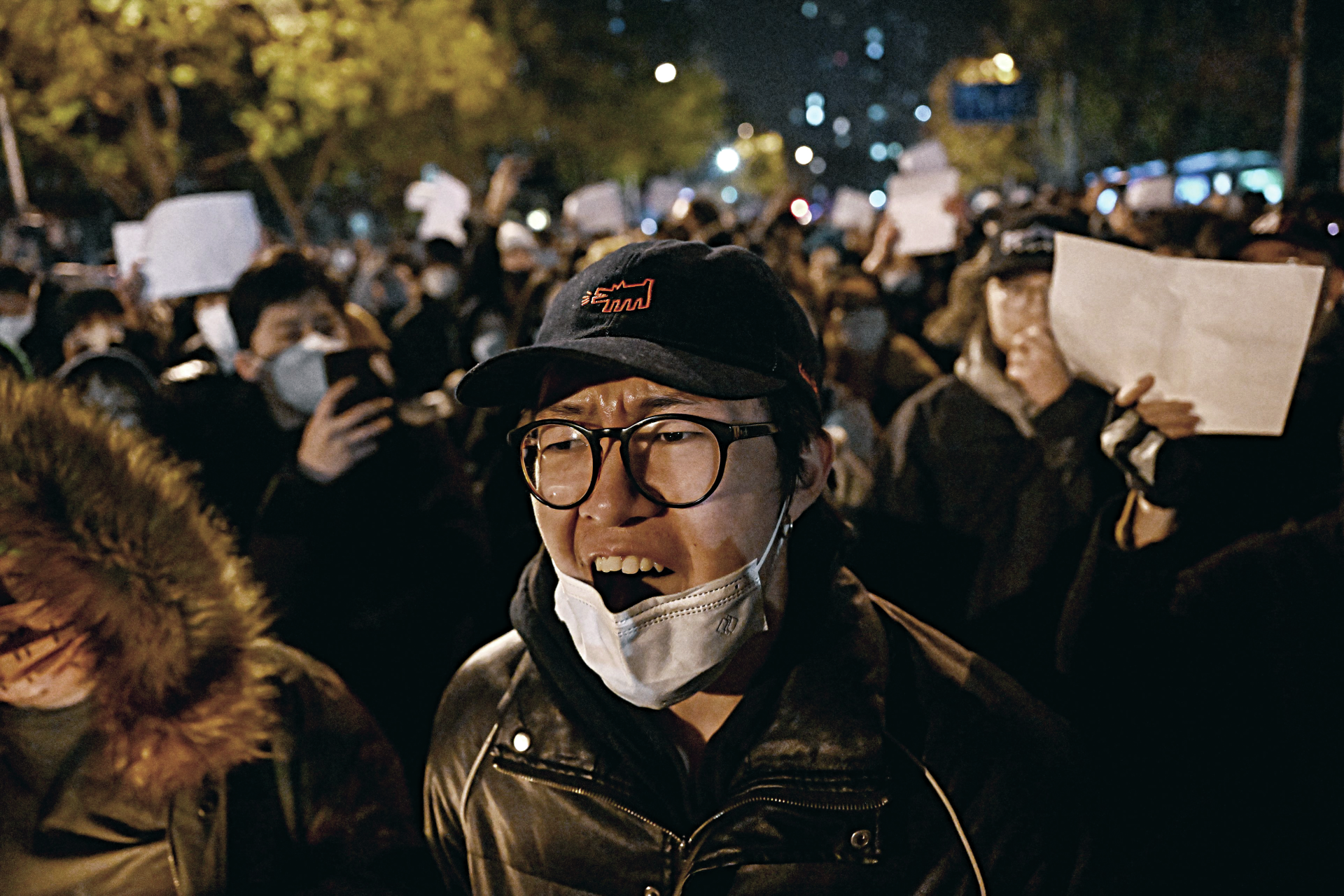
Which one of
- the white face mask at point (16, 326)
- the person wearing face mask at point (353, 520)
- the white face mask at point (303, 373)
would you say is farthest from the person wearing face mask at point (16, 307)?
the white face mask at point (303, 373)

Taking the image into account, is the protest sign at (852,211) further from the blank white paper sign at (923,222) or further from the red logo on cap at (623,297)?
the red logo on cap at (623,297)

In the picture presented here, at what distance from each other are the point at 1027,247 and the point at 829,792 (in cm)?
244

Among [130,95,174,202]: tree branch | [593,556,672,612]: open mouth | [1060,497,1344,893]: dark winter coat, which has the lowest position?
[1060,497,1344,893]: dark winter coat

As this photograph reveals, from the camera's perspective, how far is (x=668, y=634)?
168cm

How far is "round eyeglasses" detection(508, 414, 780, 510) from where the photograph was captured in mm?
1689

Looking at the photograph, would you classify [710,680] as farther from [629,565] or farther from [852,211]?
[852,211]

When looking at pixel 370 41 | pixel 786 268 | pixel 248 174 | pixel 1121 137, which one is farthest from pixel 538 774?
pixel 1121 137

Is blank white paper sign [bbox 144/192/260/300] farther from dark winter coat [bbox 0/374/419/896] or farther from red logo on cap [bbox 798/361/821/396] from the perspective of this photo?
red logo on cap [bbox 798/361/821/396]

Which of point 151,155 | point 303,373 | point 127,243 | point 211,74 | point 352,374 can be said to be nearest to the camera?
point 352,374

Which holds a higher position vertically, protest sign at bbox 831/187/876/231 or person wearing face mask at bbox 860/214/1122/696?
protest sign at bbox 831/187/876/231

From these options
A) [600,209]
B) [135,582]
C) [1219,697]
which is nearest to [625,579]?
[135,582]

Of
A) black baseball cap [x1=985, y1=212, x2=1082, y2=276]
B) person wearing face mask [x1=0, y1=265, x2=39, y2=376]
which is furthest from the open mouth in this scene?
person wearing face mask [x1=0, y1=265, x2=39, y2=376]

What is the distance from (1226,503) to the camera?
320 cm

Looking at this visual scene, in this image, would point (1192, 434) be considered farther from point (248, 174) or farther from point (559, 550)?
point (248, 174)
